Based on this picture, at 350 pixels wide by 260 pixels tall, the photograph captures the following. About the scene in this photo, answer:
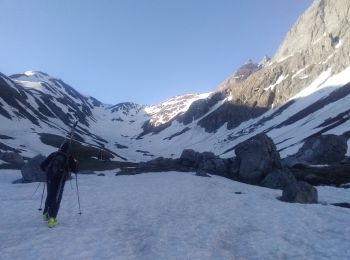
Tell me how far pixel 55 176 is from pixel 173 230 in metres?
5.20

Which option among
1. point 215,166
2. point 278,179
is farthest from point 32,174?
point 215,166

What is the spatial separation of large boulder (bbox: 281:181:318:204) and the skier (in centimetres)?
1479

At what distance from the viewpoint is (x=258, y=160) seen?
47531mm

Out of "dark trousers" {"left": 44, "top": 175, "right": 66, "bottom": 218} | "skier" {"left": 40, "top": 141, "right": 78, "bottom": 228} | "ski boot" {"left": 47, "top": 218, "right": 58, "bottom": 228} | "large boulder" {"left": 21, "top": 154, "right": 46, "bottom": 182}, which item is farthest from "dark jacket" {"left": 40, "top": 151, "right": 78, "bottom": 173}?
"large boulder" {"left": 21, "top": 154, "right": 46, "bottom": 182}

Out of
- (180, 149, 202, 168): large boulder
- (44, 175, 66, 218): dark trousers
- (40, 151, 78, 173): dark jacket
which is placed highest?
(180, 149, 202, 168): large boulder

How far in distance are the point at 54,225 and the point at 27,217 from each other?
2.42 m

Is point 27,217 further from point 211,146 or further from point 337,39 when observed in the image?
point 337,39

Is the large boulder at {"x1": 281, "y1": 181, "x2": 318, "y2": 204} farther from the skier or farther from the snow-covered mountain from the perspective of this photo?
the snow-covered mountain

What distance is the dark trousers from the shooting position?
16.1m

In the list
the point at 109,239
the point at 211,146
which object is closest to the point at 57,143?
the point at 211,146

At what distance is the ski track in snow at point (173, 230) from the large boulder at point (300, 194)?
261 cm

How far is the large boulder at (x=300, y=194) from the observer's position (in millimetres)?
25531

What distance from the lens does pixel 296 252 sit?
45.0ft

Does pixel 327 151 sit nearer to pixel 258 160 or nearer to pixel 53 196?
pixel 258 160
